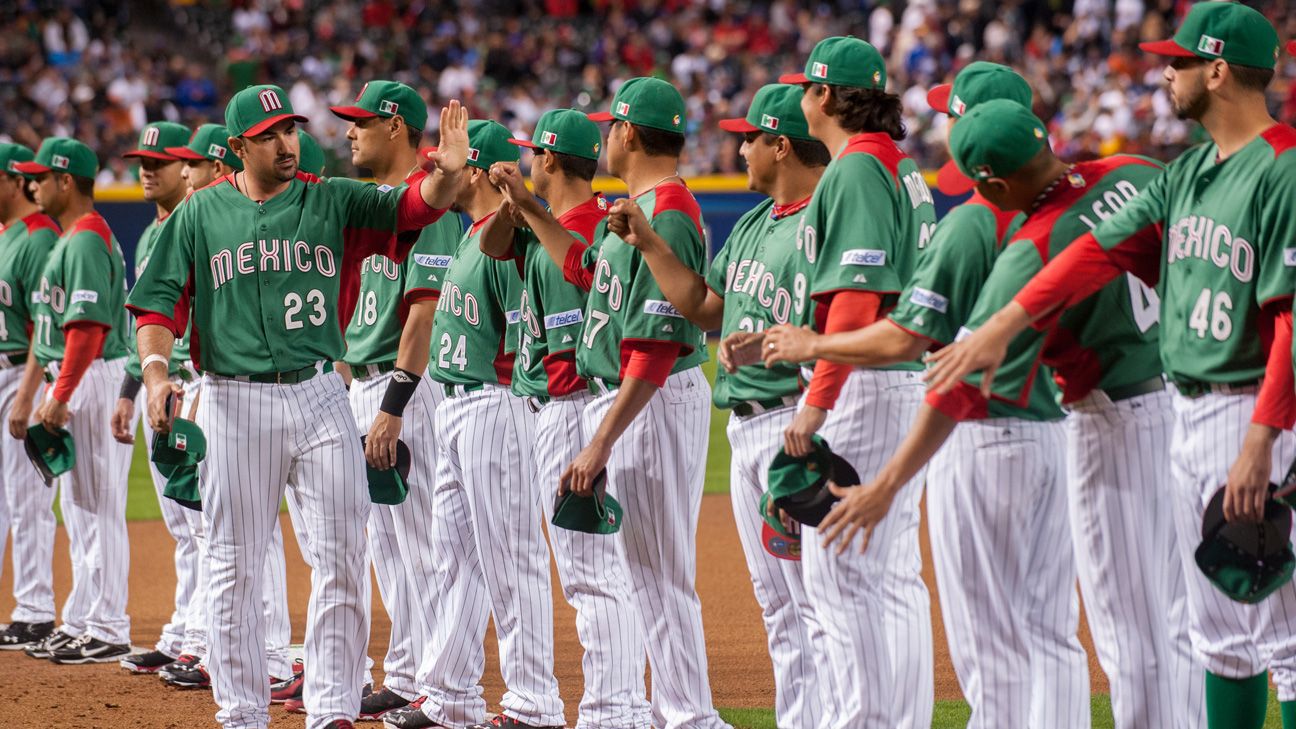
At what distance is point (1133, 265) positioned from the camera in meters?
3.66

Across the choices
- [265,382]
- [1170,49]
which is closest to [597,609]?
[265,382]

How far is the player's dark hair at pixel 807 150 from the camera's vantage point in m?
4.44

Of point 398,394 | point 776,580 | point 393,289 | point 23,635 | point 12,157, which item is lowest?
point 23,635

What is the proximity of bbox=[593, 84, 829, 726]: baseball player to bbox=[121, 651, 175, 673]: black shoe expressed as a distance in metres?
3.14

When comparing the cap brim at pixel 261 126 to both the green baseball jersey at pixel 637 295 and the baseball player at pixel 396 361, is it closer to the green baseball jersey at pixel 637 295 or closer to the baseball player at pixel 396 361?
the baseball player at pixel 396 361

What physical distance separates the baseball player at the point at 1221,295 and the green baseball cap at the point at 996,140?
25 cm

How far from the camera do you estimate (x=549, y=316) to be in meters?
5.04

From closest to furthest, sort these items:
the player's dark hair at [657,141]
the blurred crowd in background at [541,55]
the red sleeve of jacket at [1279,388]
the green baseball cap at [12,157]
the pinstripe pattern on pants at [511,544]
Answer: the red sleeve of jacket at [1279,388], the player's dark hair at [657,141], the pinstripe pattern on pants at [511,544], the green baseball cap at [12,157], the blurred crowd in background at [541,55]

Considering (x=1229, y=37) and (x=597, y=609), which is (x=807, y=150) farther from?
(x=597, y=609)

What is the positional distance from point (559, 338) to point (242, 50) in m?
19.8

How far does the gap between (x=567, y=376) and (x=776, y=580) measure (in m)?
1.00

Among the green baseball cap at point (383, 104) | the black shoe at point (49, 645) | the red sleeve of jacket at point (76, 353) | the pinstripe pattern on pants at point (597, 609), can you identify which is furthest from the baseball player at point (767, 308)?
the black shoe at point (49, 645)

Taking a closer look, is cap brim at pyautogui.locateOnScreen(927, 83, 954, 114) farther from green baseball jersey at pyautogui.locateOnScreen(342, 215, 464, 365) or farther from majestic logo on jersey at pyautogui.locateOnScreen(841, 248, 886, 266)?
green baseball jersey at pyautogui.locateOnScreen(342, 215, 464, 365)

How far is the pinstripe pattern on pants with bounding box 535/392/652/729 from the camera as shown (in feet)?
15.9
